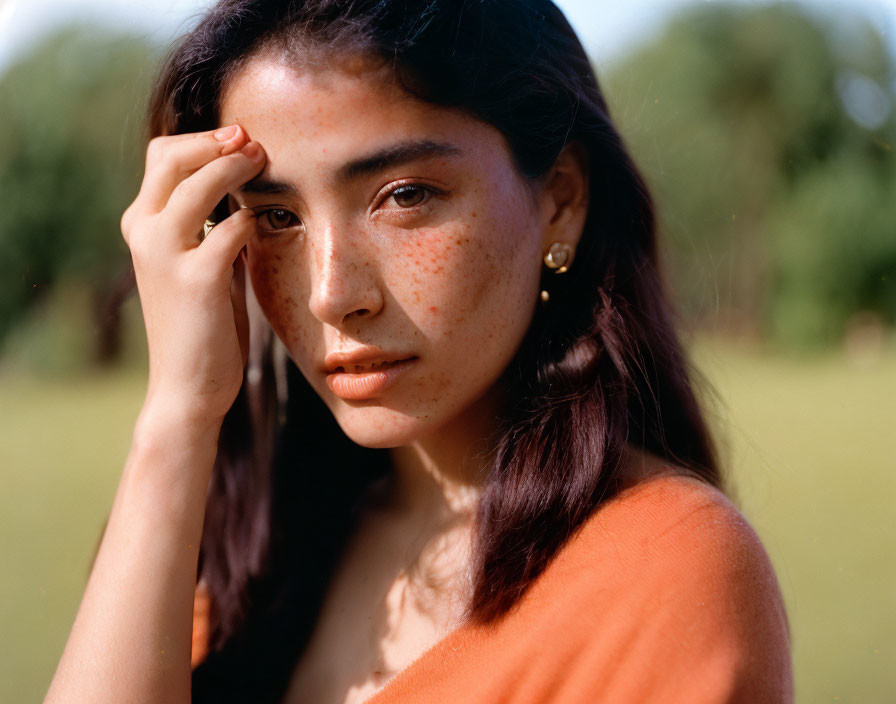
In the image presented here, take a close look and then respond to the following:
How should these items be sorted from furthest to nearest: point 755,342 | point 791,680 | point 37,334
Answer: point 755,342, point 37,334, point 791,680

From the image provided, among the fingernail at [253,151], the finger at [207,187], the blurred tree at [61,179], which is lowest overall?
the blurred tree at [61,179]

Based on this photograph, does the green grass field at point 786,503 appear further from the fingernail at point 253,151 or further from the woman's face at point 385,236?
the fingernail at point 253,151

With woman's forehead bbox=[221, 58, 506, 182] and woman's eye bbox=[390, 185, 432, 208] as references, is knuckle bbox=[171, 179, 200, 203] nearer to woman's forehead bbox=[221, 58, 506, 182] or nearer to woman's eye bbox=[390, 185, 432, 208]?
Answer: woman's forehead bbox=[221, 58, 506, 182]

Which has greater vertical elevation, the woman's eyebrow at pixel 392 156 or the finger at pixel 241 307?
the woman's eyebrow at pixel 392 156

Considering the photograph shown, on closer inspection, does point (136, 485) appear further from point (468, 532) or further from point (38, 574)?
point (38, 574)

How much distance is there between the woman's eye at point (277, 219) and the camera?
134 cm

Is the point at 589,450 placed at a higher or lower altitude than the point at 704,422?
higher

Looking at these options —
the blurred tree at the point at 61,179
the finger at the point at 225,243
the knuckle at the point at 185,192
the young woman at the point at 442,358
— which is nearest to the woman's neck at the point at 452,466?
the young woman at the point at 442,358

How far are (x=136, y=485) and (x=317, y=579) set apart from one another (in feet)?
1.52

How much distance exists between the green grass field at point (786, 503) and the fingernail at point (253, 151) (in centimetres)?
349

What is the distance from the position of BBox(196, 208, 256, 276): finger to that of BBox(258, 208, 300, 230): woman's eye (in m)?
0.02

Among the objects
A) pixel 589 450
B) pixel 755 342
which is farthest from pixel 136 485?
pixel 755 342

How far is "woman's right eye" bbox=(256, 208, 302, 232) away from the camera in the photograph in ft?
4.41

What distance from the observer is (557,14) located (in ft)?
4.65
